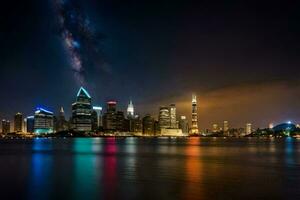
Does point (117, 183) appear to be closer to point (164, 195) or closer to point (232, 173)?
point (164, 195)

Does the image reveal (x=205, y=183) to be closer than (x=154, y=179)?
Yes

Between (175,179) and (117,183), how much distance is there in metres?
5.47

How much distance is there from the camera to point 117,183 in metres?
36.9

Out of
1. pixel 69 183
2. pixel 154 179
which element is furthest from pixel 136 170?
pixel 69 183

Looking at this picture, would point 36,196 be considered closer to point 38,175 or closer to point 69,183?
point 69,183

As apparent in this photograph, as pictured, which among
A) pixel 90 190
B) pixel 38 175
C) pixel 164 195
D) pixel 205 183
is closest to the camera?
pixel 164 195

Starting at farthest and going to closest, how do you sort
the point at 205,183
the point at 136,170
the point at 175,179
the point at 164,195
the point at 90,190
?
the point at 136,170 < the point at 175,179 < the point at 205,183 < the point at 90,190 < the point at 164,195

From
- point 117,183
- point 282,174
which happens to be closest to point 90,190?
point 117,183

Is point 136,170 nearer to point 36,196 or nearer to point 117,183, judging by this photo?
point 117,183

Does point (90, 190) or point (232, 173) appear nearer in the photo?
point (90, 190)

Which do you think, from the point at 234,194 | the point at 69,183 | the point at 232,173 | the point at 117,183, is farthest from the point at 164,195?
the point at 232,173

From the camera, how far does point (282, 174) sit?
4472 centimetres

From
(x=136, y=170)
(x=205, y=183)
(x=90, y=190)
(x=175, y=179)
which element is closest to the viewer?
(x=90, y=190)

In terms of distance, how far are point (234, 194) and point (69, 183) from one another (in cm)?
1499
